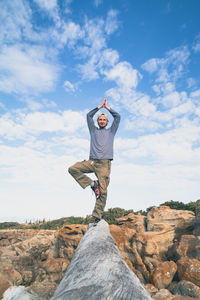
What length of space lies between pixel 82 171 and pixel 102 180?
2.64 feet

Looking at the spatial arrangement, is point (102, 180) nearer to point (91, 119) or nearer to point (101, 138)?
point (101, 138)

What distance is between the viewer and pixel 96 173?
7.69 meters

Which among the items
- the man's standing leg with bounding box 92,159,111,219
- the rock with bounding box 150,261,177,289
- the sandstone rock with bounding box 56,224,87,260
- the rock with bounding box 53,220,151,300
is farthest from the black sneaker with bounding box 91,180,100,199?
the rock with bounding box 53,220,151,300

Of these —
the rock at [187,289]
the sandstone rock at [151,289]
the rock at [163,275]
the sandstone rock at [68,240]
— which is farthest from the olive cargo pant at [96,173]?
the rock at [187,289]

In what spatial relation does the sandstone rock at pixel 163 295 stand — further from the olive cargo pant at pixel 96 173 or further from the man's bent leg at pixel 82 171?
the man's bent leg at pixel 82 171

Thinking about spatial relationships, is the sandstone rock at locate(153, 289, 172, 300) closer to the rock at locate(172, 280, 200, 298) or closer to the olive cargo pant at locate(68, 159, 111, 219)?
the rock at locate(172, 280, 200, 298)

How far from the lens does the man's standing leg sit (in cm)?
745

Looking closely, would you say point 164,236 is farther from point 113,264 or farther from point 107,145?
point 113,264

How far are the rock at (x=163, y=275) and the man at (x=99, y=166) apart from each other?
243 cm

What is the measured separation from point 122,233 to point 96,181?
280 centimetres

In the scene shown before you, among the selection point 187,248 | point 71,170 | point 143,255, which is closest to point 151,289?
point 143,255

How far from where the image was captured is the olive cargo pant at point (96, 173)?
7.54m

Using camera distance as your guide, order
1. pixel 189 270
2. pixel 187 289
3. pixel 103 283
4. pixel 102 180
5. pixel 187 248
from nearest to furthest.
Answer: pixel 103 283, pixel 187 289, pixel 189 270, pixel 187 248, pixel 102 180

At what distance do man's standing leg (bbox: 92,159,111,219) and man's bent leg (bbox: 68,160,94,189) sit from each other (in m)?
0.26
